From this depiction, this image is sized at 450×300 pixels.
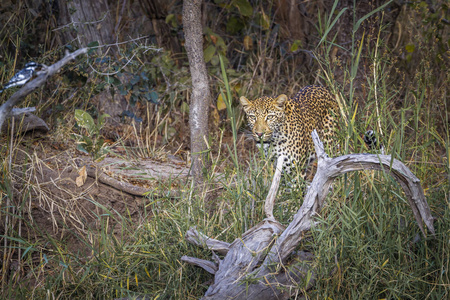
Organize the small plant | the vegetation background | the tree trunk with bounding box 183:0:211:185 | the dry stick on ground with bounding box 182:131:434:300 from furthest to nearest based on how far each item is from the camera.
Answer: the small plant < the tree trunk with bounding box 183:0:211:185 < the vegetation background < the dry stick on ground with bounding box 182:131:434:300

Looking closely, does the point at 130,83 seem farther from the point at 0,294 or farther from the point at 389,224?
the point at 389,224

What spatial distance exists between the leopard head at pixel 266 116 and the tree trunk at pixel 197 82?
501mm

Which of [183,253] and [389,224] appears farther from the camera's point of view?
[183,253]

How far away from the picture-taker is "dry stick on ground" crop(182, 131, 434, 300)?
112 inches

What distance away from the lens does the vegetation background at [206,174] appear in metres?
2.99

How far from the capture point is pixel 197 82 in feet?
14.3

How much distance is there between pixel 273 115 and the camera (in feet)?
15.4

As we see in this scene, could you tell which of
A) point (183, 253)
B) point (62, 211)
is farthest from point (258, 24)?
point (183, 253)

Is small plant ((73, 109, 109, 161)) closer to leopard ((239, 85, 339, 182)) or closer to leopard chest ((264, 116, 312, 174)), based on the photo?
leopard ((239, 85, 339, 182))

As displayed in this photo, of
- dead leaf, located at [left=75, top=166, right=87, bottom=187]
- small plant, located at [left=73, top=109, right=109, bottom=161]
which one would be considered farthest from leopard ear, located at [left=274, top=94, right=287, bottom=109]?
dead leaf, located at [left=75, top=166, right=87, bottom=187]

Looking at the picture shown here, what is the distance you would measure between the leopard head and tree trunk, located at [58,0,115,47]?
213 centimetres

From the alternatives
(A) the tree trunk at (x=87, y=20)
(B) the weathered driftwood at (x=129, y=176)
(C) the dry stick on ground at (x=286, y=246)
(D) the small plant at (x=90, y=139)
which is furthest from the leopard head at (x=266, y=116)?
(A) the tree trunk at (x=87, y=20)

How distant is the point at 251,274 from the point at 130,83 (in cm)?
289

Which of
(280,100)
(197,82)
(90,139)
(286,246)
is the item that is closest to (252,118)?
(280,100)
